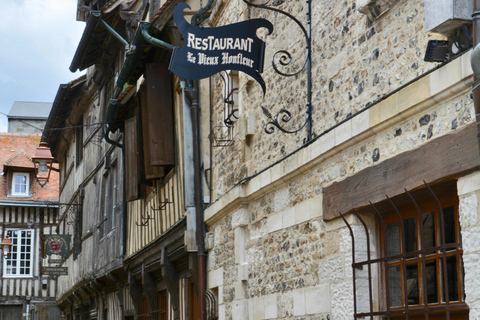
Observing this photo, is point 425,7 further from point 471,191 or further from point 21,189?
point 21,189

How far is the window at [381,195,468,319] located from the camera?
425cm

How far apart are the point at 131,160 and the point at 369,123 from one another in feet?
23.4

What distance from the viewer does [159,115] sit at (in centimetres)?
1039

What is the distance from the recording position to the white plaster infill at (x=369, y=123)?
4.00 m

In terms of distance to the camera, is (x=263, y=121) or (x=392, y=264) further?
(x=263, y=121)

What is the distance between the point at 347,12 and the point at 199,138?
377 centimetres

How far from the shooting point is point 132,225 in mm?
12570

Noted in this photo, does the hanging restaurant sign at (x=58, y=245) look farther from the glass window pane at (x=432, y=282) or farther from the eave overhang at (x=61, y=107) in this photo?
the glass window pane at (x=432, y=282)

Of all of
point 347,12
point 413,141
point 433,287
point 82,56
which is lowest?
point 433,287

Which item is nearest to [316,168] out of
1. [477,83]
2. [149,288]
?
[477,83]

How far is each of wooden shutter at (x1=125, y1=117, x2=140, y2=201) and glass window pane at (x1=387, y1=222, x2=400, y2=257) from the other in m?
6.74

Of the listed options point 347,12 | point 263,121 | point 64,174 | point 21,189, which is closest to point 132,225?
point 263,121

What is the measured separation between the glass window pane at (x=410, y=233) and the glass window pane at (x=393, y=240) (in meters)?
0.12

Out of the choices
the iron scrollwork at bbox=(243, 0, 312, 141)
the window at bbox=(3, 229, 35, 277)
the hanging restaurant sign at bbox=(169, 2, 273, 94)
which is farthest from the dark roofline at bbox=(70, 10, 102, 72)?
the window at bbox=(3, 229, 35, 277)
